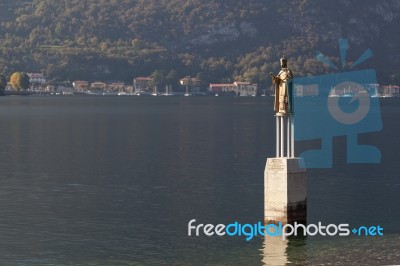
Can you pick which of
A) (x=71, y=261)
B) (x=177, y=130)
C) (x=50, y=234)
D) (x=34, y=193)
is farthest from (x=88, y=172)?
(x=177, y=130)

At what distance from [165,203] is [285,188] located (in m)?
16.5

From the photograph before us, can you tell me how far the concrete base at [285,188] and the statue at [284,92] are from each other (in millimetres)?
2711

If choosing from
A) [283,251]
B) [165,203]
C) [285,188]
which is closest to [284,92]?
[285,188]

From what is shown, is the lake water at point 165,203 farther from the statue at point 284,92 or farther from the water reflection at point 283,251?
the statue at point 284,92

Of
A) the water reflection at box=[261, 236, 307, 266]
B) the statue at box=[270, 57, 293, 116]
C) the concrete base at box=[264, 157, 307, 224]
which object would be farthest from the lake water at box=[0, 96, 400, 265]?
the statue at box=[270, 57, 293, 116]

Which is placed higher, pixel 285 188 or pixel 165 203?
pixel 285 188

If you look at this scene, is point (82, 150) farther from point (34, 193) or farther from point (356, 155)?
point (34, 193)

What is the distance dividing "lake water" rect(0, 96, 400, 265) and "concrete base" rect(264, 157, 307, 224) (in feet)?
5.01

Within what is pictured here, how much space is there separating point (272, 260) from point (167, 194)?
2145cm

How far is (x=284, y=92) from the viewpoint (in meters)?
43.3

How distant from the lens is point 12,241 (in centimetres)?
4447

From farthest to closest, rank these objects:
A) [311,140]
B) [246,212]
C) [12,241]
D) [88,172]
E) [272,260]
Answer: [311,140] < [88,172] < [246,212] < [12,241] < [272,260]

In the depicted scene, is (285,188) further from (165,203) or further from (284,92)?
(165,203)

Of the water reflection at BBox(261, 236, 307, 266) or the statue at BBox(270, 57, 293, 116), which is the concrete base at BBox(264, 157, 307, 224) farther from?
the statue at BBox(270, 57, 293, 116)
